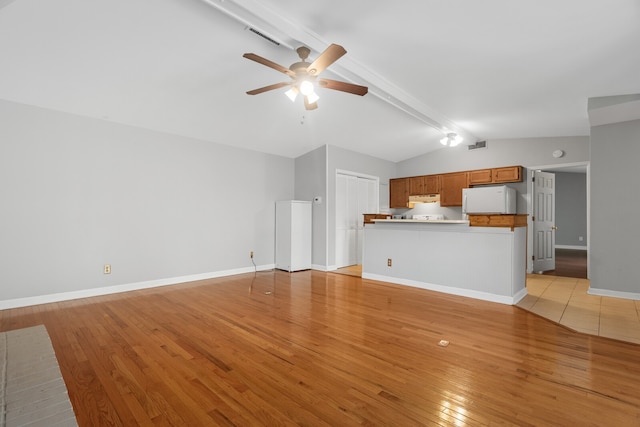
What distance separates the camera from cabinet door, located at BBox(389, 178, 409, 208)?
7350mm

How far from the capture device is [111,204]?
170 inches

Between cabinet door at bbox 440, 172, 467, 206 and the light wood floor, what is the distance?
10.8ft

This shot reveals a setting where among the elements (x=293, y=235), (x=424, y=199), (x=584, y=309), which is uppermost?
(x=424, y=199)

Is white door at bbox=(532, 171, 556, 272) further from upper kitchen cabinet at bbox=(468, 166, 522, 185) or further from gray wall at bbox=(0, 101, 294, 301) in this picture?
gray wall at bbox=(0, 101, 294, 301)

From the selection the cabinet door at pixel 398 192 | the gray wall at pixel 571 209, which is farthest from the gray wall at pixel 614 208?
the gray wall at pixel 571 209

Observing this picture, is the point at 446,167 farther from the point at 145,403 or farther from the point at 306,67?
the point at 145,403

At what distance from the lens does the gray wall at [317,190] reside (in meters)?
6.11

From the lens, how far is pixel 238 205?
5785 mm

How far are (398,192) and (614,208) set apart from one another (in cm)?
395

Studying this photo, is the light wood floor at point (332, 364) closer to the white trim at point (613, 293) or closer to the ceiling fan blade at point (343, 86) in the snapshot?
the white trim at point (613, 293)

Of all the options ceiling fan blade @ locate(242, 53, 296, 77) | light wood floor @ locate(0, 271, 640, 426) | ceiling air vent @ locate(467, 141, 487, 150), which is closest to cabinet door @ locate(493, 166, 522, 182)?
ceiling air vent @ locate(467, 141, 487, 150)

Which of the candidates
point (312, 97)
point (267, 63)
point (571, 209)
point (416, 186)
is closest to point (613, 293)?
point (416, 186)

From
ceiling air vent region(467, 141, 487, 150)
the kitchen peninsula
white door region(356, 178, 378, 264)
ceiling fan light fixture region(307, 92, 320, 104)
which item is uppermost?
ceiling air vent region(467, 141, 487, 150)

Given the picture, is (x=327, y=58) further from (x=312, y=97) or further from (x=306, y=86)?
(x=312, y=97)
